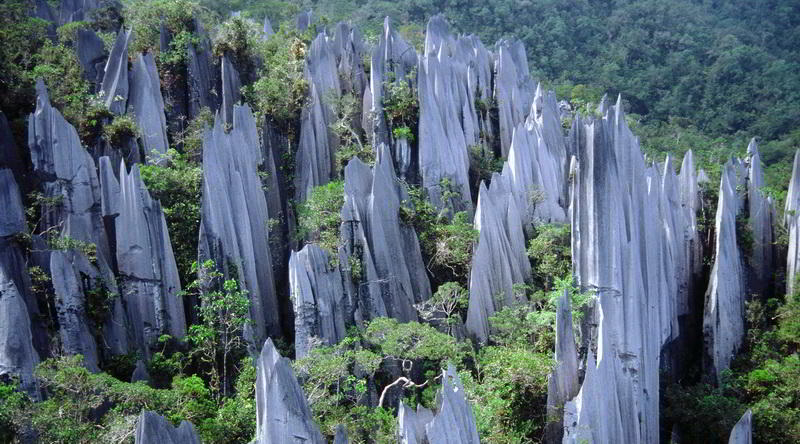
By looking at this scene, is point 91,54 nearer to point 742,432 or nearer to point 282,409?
point 282,409

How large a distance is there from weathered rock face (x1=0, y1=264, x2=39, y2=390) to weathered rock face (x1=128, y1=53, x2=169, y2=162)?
20.8 feet

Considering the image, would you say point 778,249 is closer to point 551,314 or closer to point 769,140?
point 551,314

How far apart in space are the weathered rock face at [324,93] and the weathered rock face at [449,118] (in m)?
2.21

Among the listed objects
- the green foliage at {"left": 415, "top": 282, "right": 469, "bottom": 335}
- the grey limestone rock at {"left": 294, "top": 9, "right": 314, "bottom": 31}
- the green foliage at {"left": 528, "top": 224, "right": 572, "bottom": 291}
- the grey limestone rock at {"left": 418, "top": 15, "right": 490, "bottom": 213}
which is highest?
the grey limestone rock at {"left": 294, "top": 9, "right": 314, "bottom": 31}

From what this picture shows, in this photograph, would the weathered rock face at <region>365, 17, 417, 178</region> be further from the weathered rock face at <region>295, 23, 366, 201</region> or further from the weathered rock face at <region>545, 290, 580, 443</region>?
the weathered rock face at <region>545, 290, 580, 443</region>

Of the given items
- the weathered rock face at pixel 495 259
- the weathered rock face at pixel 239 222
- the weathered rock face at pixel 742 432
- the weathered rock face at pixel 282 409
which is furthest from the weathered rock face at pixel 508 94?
the weathered rock face at pixel 282 409

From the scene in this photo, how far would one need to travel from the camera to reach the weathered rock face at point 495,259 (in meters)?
19.1

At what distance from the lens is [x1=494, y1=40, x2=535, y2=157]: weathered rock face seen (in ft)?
85.3

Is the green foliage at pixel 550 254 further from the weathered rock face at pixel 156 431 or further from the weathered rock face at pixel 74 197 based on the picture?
the weathered rock face at pixel 156 431

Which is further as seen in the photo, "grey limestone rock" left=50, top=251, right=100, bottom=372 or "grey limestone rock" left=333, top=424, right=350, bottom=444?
"grey limestone rock" left=50, top=251, right=100, bottom=372

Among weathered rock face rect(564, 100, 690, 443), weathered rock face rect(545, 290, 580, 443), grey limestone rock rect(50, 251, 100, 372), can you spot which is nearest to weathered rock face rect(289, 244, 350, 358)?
grey limestone rock rect(50, 251, 100, 372)

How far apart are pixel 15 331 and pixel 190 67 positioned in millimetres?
10329

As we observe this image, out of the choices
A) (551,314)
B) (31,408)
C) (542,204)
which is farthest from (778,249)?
(31,408)

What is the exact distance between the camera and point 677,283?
21.7 m
